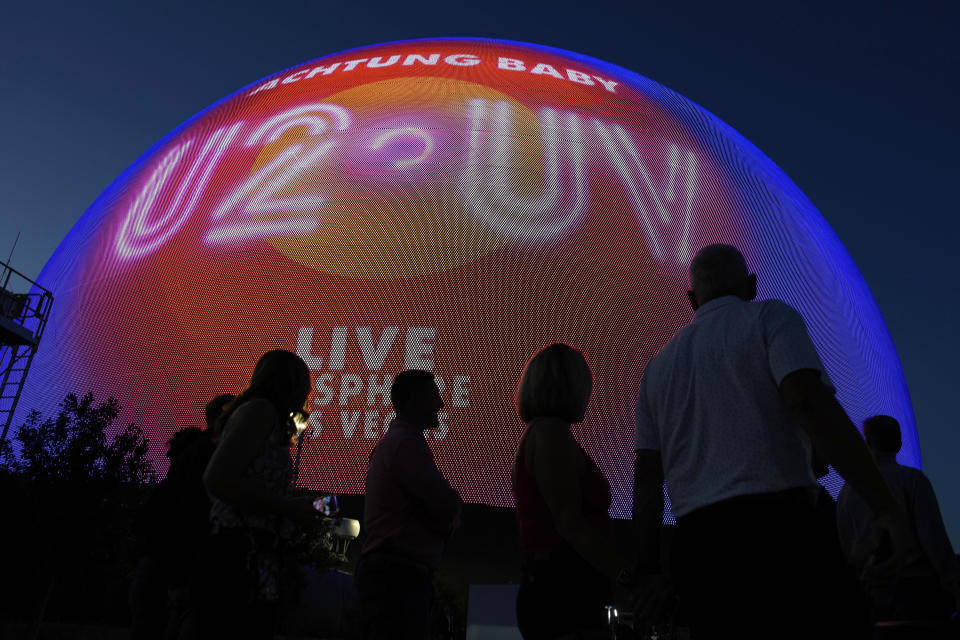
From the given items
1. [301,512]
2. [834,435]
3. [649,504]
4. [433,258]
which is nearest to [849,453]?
[834,435]

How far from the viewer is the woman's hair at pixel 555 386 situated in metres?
2.39

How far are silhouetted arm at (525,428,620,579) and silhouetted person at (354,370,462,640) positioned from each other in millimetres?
715

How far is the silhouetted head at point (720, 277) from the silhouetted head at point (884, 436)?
185cm

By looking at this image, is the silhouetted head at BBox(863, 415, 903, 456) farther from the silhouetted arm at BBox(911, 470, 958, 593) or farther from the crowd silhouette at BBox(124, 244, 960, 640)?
the crowd silhouette at BBox(124, 244, 960, 640)

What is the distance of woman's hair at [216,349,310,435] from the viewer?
246 centimetres

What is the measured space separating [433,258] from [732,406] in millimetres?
9426

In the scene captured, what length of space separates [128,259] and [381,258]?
4.76 meters

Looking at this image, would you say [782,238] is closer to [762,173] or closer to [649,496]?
[762,173]

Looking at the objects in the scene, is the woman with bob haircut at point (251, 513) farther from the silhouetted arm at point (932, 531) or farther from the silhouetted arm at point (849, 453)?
the silhouetted arm at point (932, 531)

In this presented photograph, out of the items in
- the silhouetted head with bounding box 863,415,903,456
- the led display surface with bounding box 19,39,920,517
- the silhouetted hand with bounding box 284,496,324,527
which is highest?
the led display surface with bounding box 19,39,920,517

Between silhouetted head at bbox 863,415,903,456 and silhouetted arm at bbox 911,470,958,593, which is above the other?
silhouetted head at bbox 863,415,903,456

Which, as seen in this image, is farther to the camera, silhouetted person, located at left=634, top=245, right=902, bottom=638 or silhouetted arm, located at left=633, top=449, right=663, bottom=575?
silhouetted arm, located at left=633, top=449, right=663, bottom=575

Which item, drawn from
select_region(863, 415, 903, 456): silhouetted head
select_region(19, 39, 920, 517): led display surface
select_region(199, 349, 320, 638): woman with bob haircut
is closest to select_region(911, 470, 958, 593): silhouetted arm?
select_region(863, 415, 903, 456): silhouetted head

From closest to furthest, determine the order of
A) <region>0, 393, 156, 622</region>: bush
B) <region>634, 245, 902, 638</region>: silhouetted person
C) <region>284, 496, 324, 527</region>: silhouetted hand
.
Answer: <region>634, 245, 902, 638</region>: silhouetted person < <region>284, 496, 324, 527</region>: silhouetted hand < <region>0, 393, 156, 622</region>: bush
